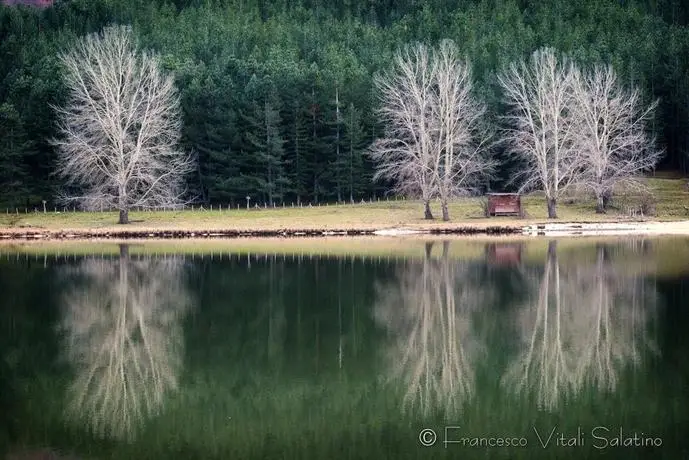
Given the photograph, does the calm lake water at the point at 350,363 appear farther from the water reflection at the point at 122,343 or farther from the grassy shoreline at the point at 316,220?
the grassy shoreline at the point at 316,220

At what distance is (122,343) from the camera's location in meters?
27.8

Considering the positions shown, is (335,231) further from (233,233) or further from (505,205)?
(505,205)

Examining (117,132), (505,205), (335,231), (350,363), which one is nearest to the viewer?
(350,363)

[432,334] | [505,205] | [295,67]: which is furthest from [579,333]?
[295,67]

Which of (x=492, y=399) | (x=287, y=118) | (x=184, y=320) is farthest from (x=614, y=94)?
(x=492, y=399)

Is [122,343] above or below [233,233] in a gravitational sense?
above

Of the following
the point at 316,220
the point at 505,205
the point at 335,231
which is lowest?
the point at 335,231

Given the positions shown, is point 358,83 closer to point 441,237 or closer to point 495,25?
point 441,237

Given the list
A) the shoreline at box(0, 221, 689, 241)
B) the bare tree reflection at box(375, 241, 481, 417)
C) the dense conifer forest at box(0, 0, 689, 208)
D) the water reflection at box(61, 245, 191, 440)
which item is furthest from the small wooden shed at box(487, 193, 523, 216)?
the water reflection at box(61, 245, 191, 440)

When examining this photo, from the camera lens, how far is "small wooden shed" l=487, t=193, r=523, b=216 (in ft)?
247

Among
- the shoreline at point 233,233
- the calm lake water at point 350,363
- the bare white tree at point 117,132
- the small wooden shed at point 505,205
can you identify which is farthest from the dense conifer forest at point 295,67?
the calm lake water at point 350,363

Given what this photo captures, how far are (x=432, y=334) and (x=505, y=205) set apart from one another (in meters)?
48.6

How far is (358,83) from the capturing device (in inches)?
3898

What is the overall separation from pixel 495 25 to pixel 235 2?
46.3 metres
